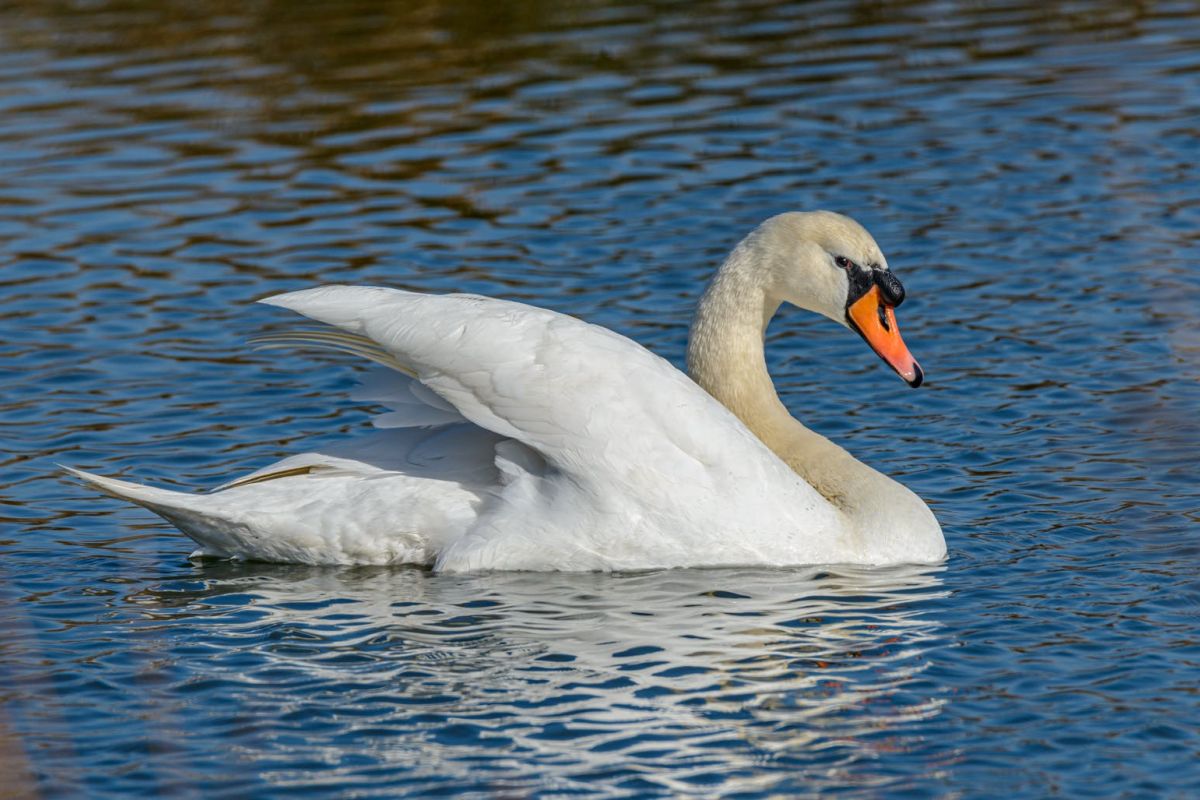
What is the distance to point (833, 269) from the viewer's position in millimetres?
9234

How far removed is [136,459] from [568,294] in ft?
11.2

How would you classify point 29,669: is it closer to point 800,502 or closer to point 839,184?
point 800,502

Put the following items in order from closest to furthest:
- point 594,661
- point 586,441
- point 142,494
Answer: point 594,661 < point 586,441 < point 142,494

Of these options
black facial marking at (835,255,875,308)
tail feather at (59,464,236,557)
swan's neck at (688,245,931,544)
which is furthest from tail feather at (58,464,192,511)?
black facial marking at (835,255,875,308)

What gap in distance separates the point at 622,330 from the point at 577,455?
4.07 m

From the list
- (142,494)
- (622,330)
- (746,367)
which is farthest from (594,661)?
(622,330)

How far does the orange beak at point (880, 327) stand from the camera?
9.28 m

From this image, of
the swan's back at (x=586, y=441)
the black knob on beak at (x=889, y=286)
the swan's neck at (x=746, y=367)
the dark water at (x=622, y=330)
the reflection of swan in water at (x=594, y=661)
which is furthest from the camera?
the black knob on beak at (x=889, y=286)

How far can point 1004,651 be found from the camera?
759cm

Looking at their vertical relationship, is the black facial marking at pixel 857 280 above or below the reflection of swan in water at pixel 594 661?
above

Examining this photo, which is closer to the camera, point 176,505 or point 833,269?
point 176,505

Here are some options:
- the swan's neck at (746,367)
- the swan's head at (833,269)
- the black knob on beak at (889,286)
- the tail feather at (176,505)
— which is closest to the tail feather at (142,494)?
the tail feather at (176,505)

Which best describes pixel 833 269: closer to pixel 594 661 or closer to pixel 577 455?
pixel 577 455

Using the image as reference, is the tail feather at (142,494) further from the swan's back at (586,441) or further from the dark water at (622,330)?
the swan's back at (586,441)
